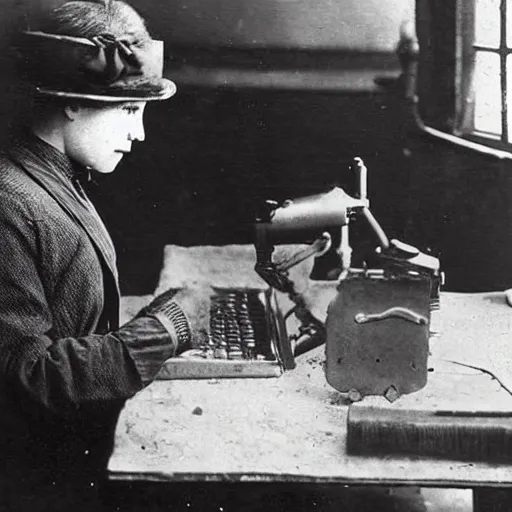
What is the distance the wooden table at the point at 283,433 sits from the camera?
5.55ft

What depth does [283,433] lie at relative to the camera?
5.84ft

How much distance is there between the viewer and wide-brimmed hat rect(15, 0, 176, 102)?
5.68 ft

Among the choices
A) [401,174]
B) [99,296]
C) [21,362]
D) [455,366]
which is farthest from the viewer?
[401,174]

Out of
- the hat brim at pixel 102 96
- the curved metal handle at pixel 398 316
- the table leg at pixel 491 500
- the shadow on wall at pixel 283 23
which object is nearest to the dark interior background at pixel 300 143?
the shadow on wall at pixel 283 23

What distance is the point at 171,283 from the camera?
2.32m

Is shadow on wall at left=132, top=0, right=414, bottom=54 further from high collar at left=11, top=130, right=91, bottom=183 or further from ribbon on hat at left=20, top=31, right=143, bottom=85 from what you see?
high collar at left=11, top=130, right=91, bottom=183

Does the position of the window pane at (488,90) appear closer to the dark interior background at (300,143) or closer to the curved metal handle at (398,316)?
the dark interior background at (300,143)

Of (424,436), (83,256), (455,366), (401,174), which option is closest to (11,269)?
(83,256)

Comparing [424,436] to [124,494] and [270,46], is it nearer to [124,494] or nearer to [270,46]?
[124,494]

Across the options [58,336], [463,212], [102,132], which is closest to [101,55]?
[102,132]

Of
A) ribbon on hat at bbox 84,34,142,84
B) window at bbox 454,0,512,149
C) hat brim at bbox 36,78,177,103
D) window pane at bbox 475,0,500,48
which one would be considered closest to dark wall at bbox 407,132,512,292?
window at bbox 454,0,512,149

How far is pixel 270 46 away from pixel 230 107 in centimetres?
20

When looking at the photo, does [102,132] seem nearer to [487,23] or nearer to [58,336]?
[58,336]

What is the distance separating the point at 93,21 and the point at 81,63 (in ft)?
0.29
